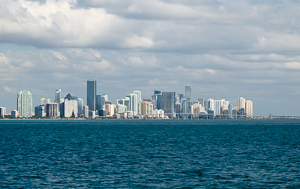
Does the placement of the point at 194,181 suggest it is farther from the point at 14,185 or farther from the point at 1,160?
the point at 1,160

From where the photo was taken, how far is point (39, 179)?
4428 cm

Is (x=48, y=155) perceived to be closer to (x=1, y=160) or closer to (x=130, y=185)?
(x=1, y=160)

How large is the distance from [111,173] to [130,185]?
7.39 m

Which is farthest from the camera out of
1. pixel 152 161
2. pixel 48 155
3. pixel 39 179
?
pixel 48 155

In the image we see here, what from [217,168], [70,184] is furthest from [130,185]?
[217,168]

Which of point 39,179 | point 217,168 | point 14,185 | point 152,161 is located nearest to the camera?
point 14,185

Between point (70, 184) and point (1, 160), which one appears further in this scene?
point (1, 160)

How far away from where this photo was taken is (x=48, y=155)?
67438mm

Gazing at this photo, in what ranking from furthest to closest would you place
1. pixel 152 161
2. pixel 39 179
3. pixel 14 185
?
1. pixel 152 161
2. pixel 39 179
3. pixel 14 185

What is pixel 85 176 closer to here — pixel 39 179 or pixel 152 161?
pixel 39 179

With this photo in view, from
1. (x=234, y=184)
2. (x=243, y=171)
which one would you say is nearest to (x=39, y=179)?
(x=234, y=184)

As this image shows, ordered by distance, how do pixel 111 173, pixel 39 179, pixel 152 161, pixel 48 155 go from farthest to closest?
pixel 48 155 → pixel 152 161 → pixel 111 173 → pixel 39 179

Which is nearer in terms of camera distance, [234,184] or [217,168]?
[234,184]

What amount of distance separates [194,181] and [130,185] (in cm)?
672
